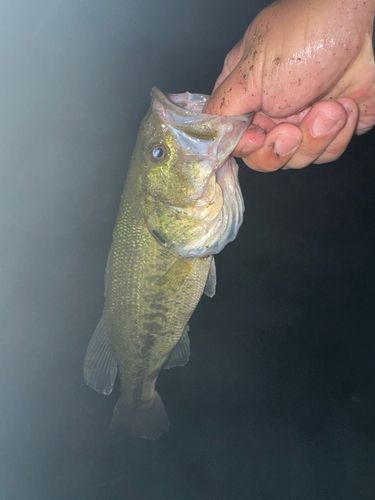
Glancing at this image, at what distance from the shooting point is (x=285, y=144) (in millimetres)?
1187

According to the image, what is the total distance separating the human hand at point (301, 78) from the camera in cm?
93

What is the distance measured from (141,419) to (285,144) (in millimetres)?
1821

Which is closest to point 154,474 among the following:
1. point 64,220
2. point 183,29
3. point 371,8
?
point 64,220

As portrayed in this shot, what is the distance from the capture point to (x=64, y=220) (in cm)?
289

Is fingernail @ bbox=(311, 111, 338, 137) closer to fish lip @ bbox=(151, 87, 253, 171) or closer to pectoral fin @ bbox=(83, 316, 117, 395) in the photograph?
fish lip @ bbox=(151, 87, 253, 171)

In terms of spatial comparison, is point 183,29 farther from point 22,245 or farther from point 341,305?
point 341,305

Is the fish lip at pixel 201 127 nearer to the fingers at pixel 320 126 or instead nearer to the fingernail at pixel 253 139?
the fingernail at pixel 253 139

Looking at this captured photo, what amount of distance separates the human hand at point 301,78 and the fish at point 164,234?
110 mm

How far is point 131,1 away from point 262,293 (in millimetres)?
3048

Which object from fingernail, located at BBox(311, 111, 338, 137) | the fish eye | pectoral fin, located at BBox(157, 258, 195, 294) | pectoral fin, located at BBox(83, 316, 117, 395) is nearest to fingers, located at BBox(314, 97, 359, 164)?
fingernail, located at BBox(311, 111, 338, 137)

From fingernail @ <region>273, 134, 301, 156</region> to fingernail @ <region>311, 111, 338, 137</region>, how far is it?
7 centimetres

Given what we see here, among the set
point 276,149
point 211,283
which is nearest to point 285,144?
point 276,149

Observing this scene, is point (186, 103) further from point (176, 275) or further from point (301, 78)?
point (176, 275)

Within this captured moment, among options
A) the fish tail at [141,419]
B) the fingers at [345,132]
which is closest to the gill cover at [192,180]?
the fingers at [345,132]
